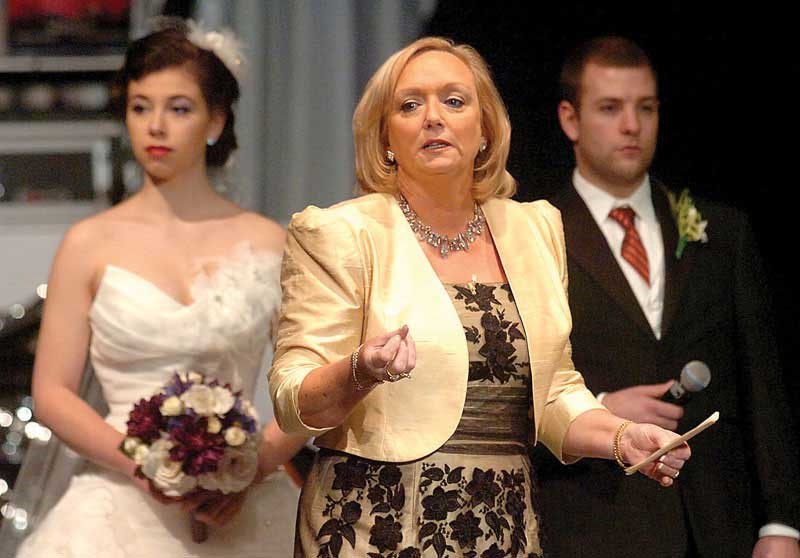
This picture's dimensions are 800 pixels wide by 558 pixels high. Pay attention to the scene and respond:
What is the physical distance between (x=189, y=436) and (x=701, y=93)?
1933mm

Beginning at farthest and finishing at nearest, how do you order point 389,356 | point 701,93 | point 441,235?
point 701,93, point 441,235, point 389,356

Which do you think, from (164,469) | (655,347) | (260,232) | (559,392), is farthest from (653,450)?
(260,232)

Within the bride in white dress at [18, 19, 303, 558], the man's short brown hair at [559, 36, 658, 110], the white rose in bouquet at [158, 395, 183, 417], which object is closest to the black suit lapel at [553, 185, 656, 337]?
the man's short brown hair at [559, 36, 658, 110]

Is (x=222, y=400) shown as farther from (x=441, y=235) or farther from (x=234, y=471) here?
(x=441, y=235)

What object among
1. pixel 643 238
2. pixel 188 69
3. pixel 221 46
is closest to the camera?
pixel 643 238

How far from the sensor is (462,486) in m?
2.59

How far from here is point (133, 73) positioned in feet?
12.5

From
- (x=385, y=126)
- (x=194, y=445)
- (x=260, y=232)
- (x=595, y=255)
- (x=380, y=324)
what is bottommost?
(x=194, y=445)

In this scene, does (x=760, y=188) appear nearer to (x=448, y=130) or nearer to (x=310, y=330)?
(x=448, y=130)

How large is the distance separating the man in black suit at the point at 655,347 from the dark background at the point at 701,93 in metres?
0.51

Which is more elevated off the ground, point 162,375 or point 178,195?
point 178,195

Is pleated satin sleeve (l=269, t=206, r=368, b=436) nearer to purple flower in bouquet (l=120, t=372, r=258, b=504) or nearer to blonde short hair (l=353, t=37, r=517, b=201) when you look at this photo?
blonde short hair (l=353, t=37, r=517, b=201)

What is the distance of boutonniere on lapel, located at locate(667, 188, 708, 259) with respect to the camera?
3656 mm

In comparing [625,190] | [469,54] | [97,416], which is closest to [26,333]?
[97,416]
